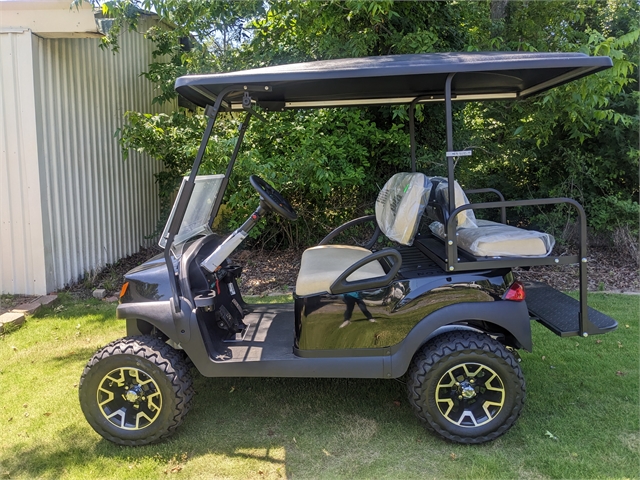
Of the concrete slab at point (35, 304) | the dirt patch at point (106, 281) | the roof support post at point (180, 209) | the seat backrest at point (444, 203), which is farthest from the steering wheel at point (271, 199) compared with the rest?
the concrete slab at point (35, 304)

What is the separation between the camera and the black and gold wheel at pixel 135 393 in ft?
7.76

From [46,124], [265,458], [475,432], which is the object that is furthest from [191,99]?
[46,124]

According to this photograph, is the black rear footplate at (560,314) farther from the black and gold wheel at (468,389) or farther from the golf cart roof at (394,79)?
the golf cart roof at (394,79)

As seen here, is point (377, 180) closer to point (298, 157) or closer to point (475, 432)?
point (298, 157)

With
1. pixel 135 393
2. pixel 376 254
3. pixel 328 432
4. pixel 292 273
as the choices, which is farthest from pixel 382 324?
pixel 292 273

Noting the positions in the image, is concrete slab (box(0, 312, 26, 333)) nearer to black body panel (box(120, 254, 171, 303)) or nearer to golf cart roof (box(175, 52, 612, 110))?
black body panel (box(120, 254, 171, 303))

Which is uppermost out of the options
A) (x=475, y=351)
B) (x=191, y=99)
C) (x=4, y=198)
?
(x=191, y=99)

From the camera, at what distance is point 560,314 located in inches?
103

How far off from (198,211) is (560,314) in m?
2.15

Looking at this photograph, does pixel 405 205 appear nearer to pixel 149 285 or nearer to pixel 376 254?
pixel 376 254

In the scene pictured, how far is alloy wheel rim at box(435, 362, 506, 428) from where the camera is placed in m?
2.37

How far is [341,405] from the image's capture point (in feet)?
9.15

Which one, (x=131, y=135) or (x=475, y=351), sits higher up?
(x=131, y=135)

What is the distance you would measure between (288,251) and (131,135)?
91.6 inches
